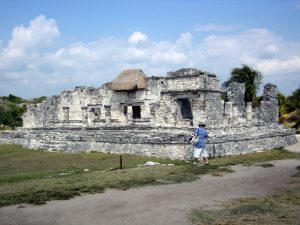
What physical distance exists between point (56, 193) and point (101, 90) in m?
19.7

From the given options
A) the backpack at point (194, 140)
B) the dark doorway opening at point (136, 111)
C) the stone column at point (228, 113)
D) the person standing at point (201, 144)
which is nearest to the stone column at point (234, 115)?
the stone column at point (228, 113)

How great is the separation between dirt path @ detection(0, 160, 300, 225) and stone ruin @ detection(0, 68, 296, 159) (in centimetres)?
535

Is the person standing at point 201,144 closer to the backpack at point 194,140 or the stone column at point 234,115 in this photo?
the backpack at point 194,140

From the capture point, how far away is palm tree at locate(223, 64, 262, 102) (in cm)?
3747

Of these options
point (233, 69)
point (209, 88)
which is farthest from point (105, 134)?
point (233, 69)

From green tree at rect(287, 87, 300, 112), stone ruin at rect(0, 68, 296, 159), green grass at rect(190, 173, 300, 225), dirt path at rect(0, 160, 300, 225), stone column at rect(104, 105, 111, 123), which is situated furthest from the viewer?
green tree at rect(287, 87, 300, 112)

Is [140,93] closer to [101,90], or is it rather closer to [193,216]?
[101,90]

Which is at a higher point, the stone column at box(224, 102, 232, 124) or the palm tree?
the palm tree

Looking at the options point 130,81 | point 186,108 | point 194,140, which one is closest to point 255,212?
point 194,140

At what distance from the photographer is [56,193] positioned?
8.69 metres

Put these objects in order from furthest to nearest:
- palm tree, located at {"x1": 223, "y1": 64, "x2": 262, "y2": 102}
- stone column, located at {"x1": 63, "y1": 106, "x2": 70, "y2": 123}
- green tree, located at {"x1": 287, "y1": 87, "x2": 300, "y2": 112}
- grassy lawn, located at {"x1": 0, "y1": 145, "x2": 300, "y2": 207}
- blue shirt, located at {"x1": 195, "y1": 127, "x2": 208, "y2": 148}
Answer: palm tree, located at {"x1": 223, "y1": 64, "x2": 262, "y2": 102}
green tree, located at {"x1": 287, "y1": 87, "x2": 300, "y2": 112}
stone column, located at {"x1": 63, "y1": 106, "x2": 70, "y2": 123}
blue shirt, located at {"x1": 195, "y1": 127, "x2": 208, "y2": 148}
grassy lawn, located at {"x1": 0, "y1": 145, "x2": 300, "y2": 207}

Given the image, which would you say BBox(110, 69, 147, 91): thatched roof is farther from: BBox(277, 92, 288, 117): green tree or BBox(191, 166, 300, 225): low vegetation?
BBox(191, 166, 300, 225): low vegetation

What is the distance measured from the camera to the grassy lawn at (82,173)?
896 cm

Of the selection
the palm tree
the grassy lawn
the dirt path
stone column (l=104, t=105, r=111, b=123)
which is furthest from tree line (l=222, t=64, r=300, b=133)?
the dirt path
